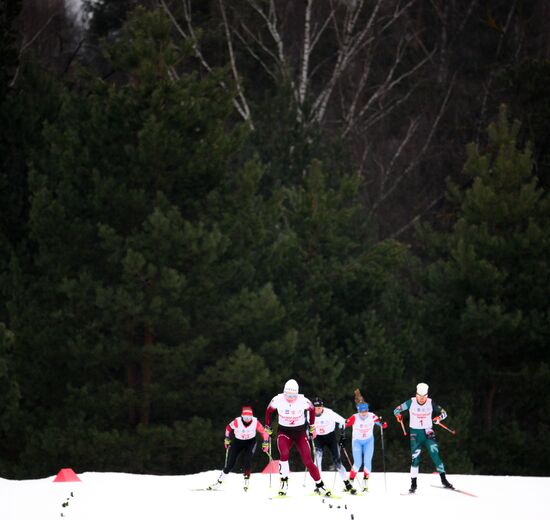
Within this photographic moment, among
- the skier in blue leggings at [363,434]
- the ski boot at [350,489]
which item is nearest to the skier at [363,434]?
the skier in blue leggings at [363,434]

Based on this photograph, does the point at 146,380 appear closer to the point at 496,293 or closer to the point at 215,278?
the point at 215,278

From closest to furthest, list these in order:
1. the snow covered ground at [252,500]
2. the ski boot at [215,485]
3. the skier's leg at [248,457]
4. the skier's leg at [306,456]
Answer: the snow covered ground at [252,500] < the skier's leg at [306,456] < the ski boot at [215,485] < the skier's leg at [248,457]

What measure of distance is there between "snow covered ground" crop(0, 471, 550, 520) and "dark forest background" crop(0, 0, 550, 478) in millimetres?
5531

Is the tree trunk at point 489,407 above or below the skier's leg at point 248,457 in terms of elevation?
above

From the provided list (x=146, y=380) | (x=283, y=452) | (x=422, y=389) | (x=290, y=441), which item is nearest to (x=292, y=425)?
(x=290, y=441)

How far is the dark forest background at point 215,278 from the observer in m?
27.0

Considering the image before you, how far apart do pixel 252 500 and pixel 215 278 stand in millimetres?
11552

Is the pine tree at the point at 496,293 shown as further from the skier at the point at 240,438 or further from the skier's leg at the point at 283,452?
the skier's leg at the point at 283,452

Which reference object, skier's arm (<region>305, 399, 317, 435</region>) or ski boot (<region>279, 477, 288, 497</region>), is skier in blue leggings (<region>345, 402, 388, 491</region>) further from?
ski boot (<region>279, 477, 288, 497</region>)

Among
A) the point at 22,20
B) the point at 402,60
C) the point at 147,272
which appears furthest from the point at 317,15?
the point at 147,272

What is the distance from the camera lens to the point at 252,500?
16.9 meters

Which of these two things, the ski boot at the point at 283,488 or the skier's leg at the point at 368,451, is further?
the skier's leg at the point at 368,451

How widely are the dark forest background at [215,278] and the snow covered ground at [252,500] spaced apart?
553 centimetres

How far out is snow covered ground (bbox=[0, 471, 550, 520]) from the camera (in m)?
15.3
